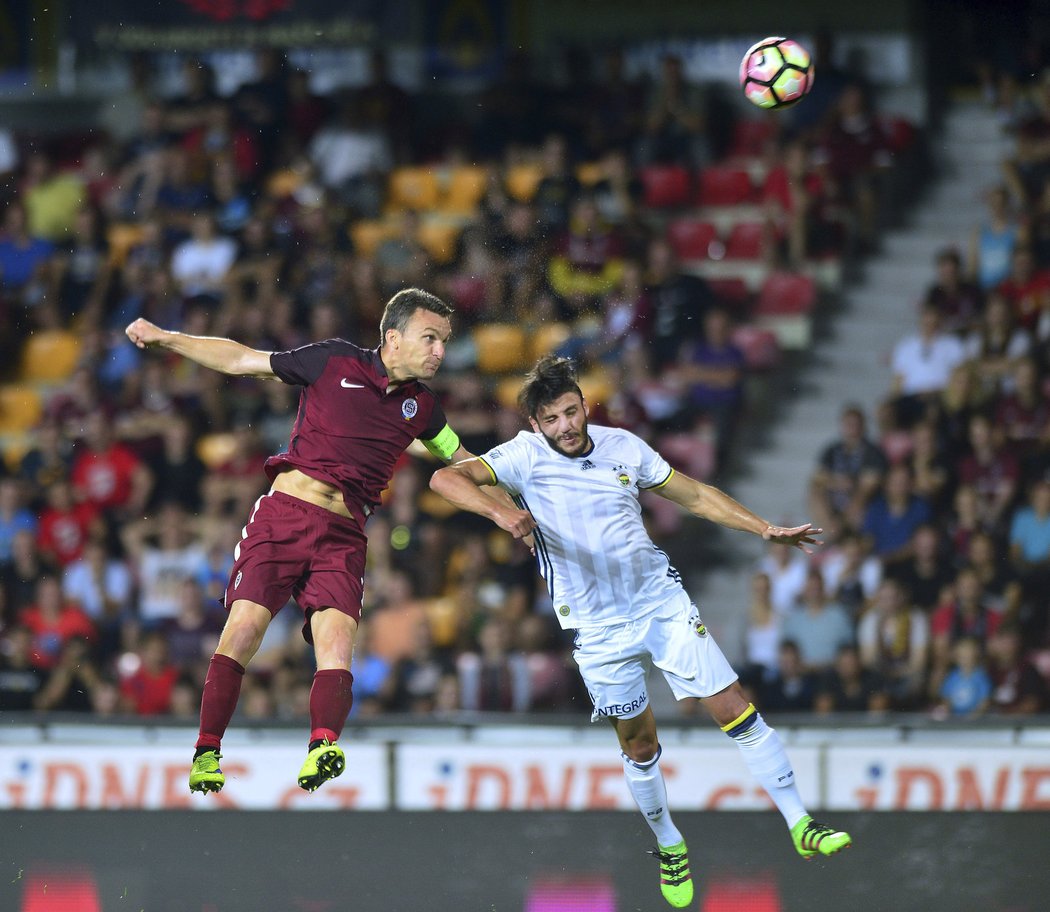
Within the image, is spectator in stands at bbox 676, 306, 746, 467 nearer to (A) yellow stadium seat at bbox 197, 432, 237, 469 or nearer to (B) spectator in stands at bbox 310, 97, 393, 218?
(A) yellow stadium seat at bbox 197, 432, 237, 469

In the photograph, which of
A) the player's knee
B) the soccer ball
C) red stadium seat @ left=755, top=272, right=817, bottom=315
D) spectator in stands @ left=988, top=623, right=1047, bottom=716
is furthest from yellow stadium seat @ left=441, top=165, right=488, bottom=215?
the player's knee

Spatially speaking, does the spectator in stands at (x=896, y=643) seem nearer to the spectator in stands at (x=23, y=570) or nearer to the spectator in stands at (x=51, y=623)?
the spectator in stands at (x=51, y=623)

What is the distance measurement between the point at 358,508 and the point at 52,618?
18.7ft

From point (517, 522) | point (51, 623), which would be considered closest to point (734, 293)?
point (51, 623)

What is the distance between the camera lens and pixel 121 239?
14.6 meters

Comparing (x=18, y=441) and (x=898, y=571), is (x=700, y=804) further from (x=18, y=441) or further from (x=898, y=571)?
(x=18, y=441)

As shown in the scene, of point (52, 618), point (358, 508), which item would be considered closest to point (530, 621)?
point (52, 618)

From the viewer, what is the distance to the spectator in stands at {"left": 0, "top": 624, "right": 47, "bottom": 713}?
1119 cm

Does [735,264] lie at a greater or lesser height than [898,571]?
greater

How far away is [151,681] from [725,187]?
601cm

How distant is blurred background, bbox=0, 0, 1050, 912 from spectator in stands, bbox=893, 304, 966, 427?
3 cm

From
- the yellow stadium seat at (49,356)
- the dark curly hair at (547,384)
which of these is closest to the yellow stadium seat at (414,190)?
the yellow stadium seat at (49,356)

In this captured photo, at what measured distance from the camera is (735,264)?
1313 cm

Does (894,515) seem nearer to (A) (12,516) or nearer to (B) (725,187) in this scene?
(B) (725,187)
